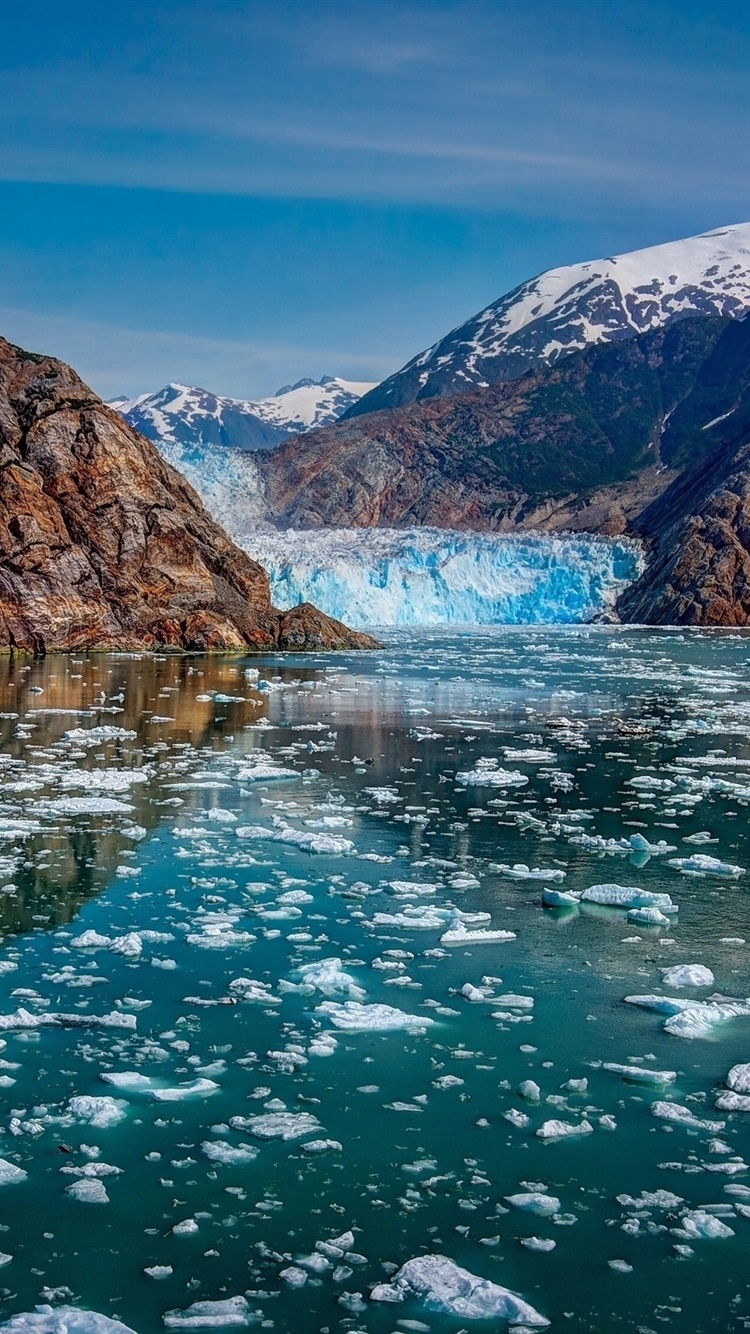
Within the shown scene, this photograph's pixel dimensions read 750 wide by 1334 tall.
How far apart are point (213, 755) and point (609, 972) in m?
11.5

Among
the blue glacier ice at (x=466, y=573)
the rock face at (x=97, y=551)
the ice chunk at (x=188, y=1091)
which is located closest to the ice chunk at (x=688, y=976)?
the ice chunk at (x=188, y=1091)

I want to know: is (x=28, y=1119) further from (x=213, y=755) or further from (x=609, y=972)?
(x=213, y=755)

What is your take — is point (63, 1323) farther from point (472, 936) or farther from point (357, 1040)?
point (472, 936)

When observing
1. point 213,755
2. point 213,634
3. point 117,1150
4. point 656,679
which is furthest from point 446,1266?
point 213,634

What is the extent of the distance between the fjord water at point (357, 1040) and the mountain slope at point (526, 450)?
121 m

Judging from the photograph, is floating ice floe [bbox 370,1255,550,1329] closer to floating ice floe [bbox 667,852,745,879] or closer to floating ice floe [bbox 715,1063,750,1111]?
floating ice floe [bbox 715,1063,750,1111]

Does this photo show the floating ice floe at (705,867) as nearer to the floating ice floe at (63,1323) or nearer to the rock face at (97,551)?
the floating ice floe at (63,1323)

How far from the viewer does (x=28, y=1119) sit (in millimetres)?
6668

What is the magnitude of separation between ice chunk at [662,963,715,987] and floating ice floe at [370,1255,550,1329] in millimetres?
4182

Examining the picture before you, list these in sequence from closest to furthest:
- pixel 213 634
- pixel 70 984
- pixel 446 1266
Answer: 1. pixel 446 1266
2. pixel 70 984
3. pixel 213 634

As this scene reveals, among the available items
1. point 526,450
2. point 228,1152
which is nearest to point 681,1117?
point 228,1152

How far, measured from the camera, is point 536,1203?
5.90m

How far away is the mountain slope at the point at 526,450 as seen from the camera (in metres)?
155

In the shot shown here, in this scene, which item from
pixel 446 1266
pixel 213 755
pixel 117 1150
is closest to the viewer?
pixel 446 1266
